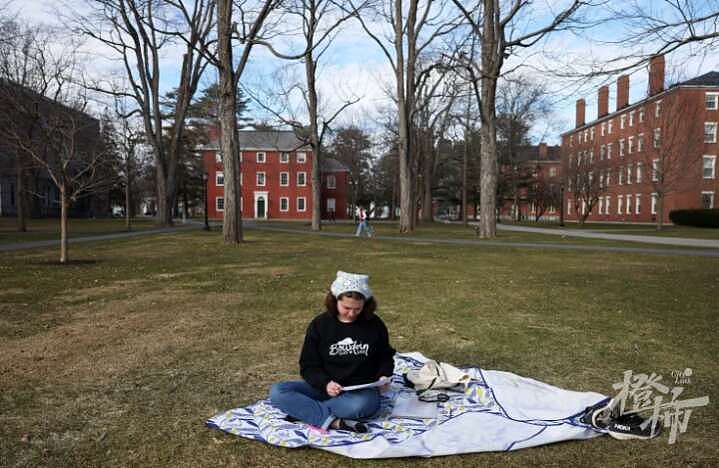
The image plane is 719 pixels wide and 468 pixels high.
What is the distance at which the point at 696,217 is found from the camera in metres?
41.8

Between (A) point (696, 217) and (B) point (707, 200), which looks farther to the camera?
(B) point (707, 200)

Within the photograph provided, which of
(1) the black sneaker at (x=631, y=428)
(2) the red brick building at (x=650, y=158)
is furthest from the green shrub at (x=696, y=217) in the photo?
(1) the black sneaker at (x=631, y=428)

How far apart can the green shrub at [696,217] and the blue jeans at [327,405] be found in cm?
4661

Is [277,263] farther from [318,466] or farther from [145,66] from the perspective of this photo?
[145,66]

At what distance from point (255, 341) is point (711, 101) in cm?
5339

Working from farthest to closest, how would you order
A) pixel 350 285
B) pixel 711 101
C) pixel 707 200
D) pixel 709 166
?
1. pixel 709 166
2. pixel 707 200
3. pixel 711 101
4. pixel 350 285

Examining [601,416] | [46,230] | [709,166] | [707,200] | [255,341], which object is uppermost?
[709,166]

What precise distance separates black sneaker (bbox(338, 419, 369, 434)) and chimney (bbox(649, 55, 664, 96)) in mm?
8056

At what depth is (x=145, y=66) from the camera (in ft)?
107

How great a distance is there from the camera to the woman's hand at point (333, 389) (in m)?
3.56

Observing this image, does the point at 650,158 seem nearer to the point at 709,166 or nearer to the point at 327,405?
the point at 709,166

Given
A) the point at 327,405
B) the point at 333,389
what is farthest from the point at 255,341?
the point at 333,389

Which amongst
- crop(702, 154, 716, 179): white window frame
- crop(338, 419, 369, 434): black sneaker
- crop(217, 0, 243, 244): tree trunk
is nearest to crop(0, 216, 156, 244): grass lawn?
crop(217, 0, 243, 244): tree trunk

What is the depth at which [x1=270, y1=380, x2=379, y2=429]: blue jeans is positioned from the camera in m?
3.57
